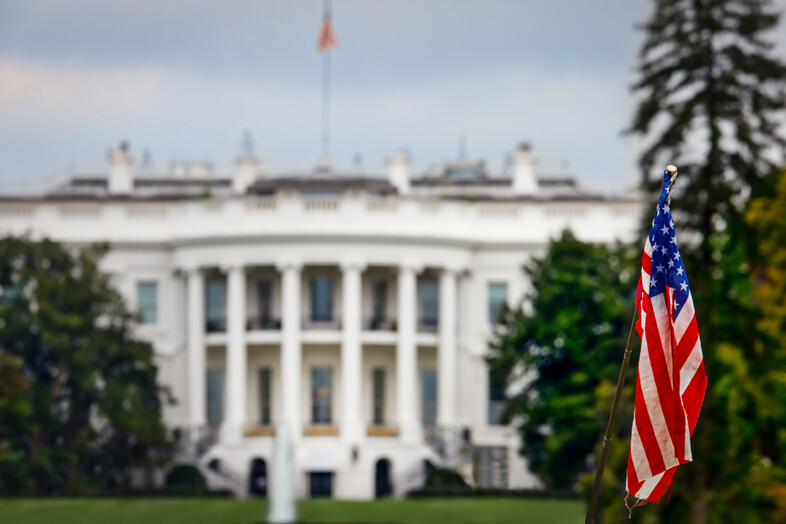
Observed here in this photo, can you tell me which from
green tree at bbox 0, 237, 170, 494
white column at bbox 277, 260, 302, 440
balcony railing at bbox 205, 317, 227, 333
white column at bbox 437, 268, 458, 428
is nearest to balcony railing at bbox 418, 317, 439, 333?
white column at bbox 437, 268, 458, 428

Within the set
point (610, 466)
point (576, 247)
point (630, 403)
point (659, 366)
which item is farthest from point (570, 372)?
point (659, 366)

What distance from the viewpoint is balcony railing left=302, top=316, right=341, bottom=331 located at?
73312mm

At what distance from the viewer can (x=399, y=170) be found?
7919 cm

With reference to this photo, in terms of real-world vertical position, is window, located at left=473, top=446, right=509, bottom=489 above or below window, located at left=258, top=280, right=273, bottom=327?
below

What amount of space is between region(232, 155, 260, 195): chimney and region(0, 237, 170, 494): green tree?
14.3 metres

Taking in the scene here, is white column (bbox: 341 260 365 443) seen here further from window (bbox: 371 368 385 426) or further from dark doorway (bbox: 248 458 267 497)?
dark doorway (bbox: 248 458 267 497)

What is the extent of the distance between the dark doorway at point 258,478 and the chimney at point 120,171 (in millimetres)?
14282

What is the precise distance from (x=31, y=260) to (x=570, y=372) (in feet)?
59.3

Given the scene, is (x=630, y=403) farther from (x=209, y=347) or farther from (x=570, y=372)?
(x=209, y=347)

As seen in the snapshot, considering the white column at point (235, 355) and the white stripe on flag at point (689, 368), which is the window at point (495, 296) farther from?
the white stripe on flag at point (689, 368)

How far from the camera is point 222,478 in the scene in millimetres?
68688

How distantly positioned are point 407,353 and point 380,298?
12.3ft

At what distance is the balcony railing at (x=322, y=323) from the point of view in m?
73.3

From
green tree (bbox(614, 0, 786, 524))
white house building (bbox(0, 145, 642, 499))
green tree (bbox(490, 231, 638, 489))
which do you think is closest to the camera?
green tree (bbox(614, 0, 786, 524))
